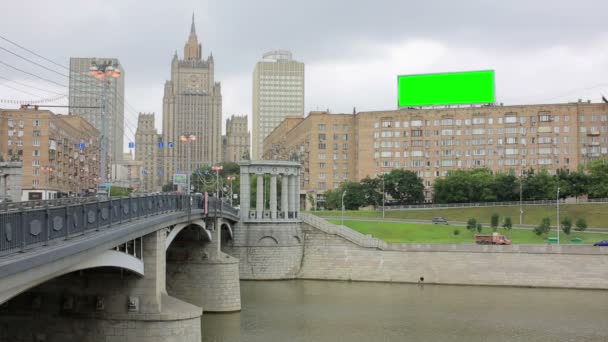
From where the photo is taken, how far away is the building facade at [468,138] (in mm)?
139000

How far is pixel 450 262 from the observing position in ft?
259

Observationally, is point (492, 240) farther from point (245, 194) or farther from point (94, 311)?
point (94, 311)

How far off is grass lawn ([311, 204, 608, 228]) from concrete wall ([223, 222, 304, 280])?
109 ft

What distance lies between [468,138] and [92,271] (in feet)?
375

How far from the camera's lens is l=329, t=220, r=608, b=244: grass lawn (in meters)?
89.7

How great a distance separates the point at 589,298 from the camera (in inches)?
2724

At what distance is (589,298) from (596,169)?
183 feet

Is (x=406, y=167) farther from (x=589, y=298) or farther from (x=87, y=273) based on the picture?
(x=87, y=273)

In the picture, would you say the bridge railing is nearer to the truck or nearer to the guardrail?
the truck

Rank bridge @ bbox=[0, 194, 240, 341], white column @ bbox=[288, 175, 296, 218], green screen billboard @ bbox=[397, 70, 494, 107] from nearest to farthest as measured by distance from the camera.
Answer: bridge @ bbox=[0, 194, 240, 341] < white column @ bbox=[288, 175, 296, 218] < green screen billboard @ bbox=[397, 70, 494, 107]

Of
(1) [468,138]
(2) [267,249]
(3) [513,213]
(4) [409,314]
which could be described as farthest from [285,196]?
(1) [468,138]

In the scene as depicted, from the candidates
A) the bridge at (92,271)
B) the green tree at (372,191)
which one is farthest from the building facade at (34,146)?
the bridge at (92,271)

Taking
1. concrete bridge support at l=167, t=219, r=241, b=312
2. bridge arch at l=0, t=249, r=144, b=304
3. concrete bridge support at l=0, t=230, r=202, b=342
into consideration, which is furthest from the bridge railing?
concrete bridge support at l=167, t=219, r=241, b=312

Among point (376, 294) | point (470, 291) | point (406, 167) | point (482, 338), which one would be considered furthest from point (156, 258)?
point (406, 167)
